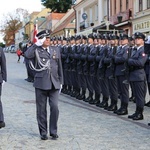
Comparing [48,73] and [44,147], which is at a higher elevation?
[48,73]

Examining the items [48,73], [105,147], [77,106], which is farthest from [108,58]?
[105,147]

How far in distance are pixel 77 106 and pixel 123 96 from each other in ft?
6.41

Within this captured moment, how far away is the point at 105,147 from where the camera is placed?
22.2 feet

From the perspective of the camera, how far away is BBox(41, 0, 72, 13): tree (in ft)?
250

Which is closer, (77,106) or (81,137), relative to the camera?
(81,137)

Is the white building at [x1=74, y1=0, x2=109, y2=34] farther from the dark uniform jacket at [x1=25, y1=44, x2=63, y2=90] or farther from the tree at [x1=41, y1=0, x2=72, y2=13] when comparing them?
the dark uniform jacket at [x1=25, y1=44, x2=63, y2=90]

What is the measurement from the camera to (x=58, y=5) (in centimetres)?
7781

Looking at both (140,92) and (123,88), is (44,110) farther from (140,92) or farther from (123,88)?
(123,88)

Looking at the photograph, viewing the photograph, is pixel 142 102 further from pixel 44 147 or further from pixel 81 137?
pixel 44 147

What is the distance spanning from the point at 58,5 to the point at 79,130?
71.2 meters

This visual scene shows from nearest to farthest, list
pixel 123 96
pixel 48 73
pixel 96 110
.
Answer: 1. pixel 48 73
2. pixel 123 96
3. pixel 96 110

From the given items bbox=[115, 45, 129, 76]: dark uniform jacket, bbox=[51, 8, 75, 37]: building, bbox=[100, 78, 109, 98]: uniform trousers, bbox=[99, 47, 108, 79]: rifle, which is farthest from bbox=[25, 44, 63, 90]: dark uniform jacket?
bbox=[51, 8, 75, 37]: building

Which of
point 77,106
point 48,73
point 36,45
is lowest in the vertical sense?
point 77,106

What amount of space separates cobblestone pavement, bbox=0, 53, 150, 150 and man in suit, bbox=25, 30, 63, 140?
1.00ft
